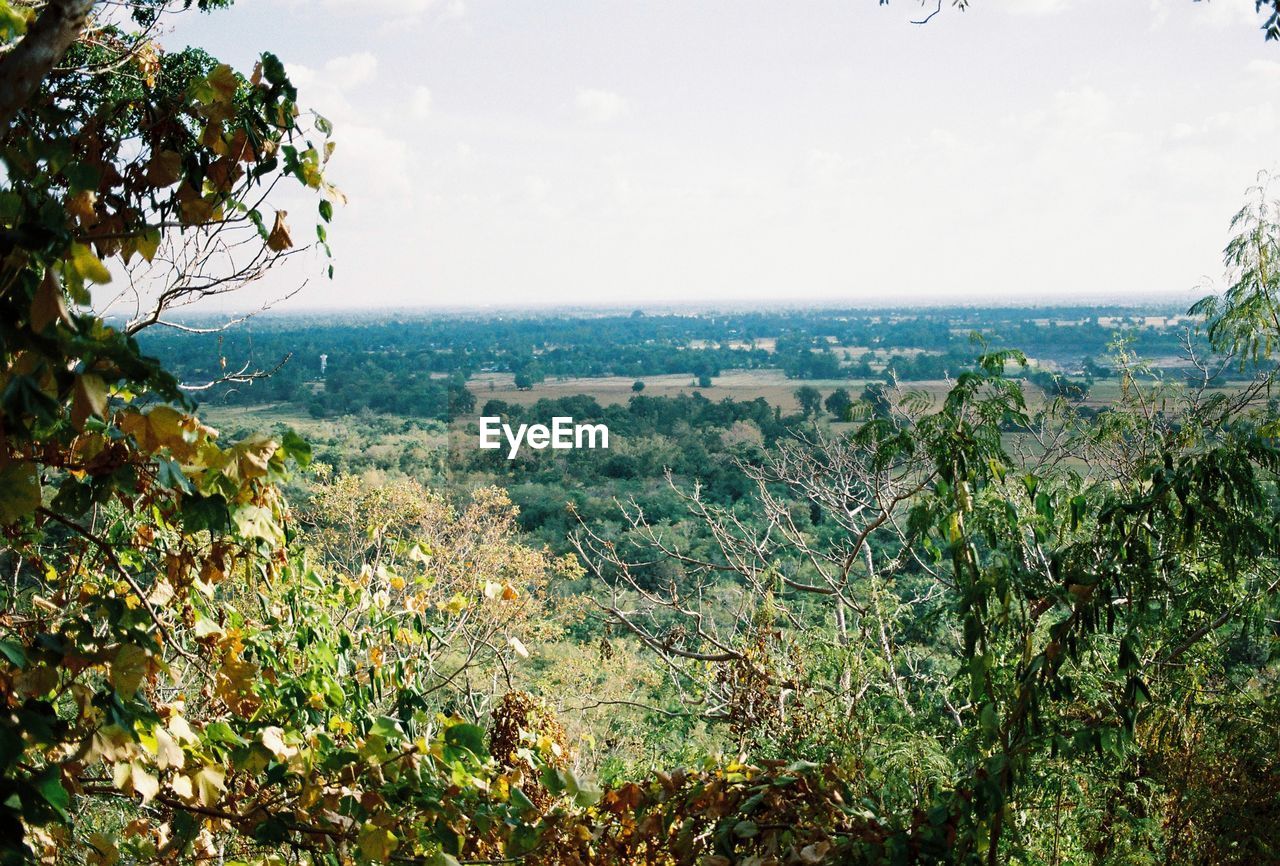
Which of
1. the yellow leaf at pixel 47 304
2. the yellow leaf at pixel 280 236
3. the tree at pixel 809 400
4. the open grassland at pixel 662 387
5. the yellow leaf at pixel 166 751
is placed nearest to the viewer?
the yellow leaf at pixel 47 304

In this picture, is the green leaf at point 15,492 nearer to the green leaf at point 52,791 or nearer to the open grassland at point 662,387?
the green leaf at point 52,791

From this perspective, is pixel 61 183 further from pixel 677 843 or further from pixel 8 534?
pixel 677 843

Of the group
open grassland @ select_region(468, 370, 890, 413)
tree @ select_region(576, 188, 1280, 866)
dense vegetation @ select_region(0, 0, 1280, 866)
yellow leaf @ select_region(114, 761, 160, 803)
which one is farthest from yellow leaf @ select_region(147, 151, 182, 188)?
open grassland @ select_region(468, 370, 890, 413)

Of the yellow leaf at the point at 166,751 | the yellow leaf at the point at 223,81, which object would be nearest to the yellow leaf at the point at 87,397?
the yellow leaf at the point at 166,751

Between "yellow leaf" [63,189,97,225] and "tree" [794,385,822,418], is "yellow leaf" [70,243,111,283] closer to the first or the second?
"yellow leaf" [63,189,97,225]

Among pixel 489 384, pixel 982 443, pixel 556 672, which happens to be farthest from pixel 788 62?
pixel 489 384

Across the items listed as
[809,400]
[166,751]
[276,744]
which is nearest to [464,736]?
[276,744]
